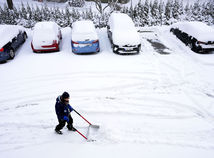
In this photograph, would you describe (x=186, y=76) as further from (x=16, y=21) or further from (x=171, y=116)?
(x=16, y=21)

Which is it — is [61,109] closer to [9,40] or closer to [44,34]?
[44,34]

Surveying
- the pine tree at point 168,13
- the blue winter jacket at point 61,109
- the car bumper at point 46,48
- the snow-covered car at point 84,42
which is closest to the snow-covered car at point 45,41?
the car bumper at point 46,48

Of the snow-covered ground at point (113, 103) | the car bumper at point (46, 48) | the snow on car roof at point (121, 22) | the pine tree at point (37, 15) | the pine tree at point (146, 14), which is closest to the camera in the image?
the snow-covered ground at point (113, 103)

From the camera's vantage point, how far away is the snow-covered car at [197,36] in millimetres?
8781

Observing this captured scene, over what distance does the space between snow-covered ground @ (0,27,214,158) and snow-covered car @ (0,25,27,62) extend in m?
0.42

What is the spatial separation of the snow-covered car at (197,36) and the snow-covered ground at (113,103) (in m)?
0.46

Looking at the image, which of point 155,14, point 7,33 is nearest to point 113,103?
point 7,33

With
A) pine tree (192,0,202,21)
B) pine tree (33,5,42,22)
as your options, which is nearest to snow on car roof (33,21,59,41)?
pine tree (33,5,42,22)

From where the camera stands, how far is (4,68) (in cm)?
793

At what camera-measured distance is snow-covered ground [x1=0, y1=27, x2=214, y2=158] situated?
400cm

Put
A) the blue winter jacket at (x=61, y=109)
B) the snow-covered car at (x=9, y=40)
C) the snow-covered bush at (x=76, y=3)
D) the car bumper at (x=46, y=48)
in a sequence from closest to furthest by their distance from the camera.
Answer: the blue winter jacket at (x=61, y=109)
the snow-covered car at (x=9, y=40)
the car bumper at (x=46, y=48)
the snow-covered bush at (x=76, y=3)

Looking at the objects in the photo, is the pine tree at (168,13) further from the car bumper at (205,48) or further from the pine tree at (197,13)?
the car bumper at (205,48)

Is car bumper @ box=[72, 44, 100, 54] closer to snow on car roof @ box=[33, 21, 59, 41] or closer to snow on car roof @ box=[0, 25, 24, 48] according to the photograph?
snow on car roof @ box=[33, 21, 59, 41]

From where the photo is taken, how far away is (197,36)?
906 cm
